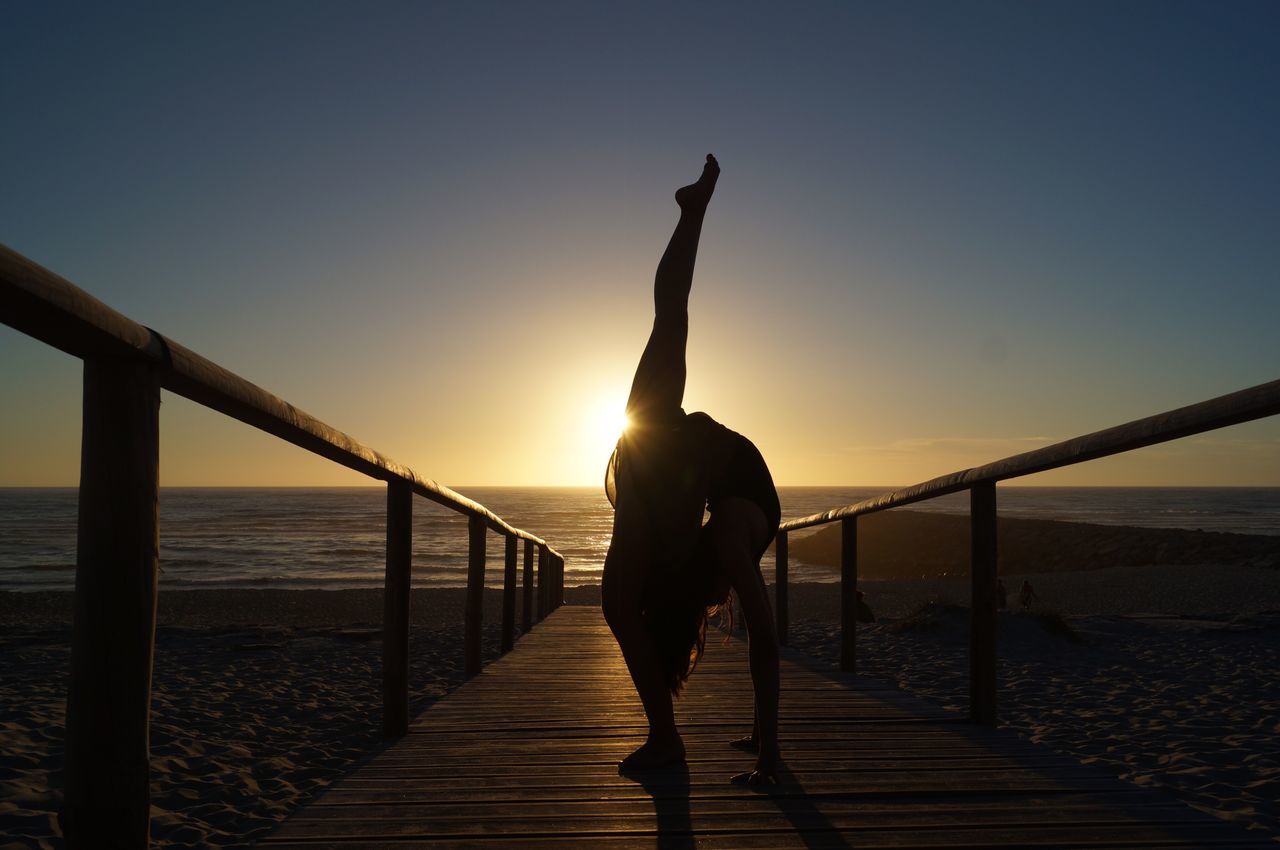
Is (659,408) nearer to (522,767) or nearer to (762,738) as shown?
(762,738)

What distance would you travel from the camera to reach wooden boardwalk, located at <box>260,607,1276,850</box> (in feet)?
6.49

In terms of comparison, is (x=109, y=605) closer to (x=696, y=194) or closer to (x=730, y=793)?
(x=730, y=793)

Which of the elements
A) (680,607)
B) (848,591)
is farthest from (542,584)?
(680,607)

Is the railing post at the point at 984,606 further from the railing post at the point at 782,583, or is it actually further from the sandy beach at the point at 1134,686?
the railing post at the point at 782,583

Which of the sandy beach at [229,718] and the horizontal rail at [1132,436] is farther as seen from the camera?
the sandy beach at [229,718]

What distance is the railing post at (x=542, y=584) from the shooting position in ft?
32.6

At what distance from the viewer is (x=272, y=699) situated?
682 cm

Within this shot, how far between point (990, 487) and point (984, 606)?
1.46ft

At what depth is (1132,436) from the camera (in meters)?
2.24

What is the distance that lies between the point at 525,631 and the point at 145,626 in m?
6.71

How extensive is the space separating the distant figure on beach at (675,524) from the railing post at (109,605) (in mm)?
1507

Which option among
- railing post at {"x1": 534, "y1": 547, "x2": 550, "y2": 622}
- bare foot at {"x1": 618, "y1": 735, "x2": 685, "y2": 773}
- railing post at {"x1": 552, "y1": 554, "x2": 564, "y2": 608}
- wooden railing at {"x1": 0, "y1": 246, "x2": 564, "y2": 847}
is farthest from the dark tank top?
railing post at {"x1": 552, "y1": 554, "x2": 564, "y2": 608}

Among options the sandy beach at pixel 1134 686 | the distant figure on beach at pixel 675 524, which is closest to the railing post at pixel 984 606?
the distant figure on beach at pixel 675 524

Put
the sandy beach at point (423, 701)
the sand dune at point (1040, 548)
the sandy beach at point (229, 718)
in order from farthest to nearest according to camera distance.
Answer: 1. the sand dune at point (1040, 548)
2. the sandy beach at point (423, 701)
3. the sandy beach at point (229, 718)
